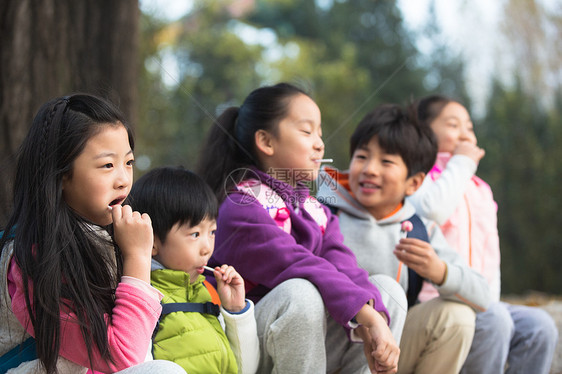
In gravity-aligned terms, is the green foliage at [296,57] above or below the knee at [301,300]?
above

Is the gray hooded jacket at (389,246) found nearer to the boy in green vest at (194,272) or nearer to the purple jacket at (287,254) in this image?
the purple jacket at (287,254)

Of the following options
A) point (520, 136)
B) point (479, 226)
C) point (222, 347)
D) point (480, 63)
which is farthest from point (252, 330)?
point (480, 63)

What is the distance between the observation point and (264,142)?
2.14m

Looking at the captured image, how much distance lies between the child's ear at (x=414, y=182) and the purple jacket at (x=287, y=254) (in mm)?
466

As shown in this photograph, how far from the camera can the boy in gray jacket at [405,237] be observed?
6.83 ft

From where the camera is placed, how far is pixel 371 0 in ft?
42.2

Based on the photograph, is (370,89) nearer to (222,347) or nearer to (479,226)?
(479,226)

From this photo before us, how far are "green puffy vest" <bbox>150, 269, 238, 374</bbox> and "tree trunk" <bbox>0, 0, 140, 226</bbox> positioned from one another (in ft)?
3.48

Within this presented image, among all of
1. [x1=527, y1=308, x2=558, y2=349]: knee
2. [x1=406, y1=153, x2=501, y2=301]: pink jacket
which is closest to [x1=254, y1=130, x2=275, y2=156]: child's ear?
[x1=406, y1=153, x2=501, y2=301]: pink jacket

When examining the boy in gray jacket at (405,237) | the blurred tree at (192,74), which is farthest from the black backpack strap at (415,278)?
the blurred tree at (192,74)

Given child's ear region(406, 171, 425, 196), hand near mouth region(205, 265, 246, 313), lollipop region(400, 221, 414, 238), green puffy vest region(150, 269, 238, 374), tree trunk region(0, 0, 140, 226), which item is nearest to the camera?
green puffy vest region(150, 269, 238, 374)

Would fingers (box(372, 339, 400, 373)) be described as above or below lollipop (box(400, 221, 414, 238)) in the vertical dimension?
below

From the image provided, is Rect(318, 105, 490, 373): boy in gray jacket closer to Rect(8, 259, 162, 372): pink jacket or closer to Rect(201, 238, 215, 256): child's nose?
Rect(201, 238, 215, 256): child's nose

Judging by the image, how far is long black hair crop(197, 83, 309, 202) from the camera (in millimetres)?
2123
